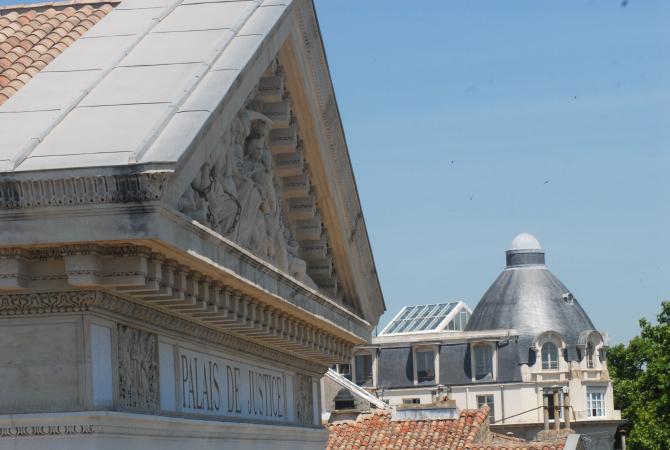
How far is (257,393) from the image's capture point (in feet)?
55.1

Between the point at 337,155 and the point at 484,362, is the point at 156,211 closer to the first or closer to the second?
the point at 337,155

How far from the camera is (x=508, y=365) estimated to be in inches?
4213

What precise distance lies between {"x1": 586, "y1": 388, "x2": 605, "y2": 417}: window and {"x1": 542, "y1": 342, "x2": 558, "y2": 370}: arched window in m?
3.27

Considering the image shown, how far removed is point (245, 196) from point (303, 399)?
6.06 meters

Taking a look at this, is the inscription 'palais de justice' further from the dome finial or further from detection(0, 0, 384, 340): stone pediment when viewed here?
the dome finial

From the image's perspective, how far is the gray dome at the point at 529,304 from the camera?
108188mm

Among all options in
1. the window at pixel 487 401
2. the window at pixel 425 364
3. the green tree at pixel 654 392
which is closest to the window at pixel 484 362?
the window at pixel 487 401

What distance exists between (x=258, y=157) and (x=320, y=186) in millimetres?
2322

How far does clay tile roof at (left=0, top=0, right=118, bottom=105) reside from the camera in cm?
1353

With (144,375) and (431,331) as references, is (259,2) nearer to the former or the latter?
(144,375)

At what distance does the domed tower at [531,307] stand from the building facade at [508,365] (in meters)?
0.07

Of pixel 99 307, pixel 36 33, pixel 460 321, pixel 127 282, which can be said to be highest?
pixel 460 321

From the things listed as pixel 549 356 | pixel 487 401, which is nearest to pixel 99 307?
pixel 487 401

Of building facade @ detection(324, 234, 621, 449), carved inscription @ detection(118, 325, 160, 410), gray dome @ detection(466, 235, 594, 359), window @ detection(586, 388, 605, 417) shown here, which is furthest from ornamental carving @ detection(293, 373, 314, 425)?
gray dome @ detection(466, 235, 594, 359)
